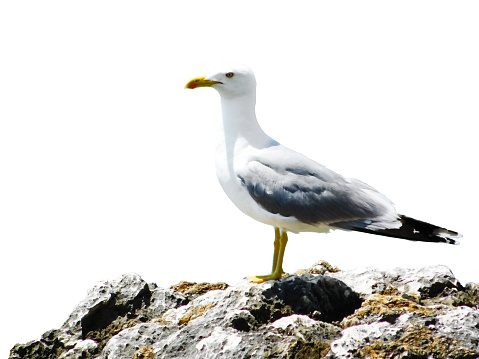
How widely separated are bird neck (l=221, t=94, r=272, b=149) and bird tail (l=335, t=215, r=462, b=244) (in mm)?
1540

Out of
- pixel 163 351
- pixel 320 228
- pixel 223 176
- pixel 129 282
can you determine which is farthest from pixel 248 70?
pixel 163 351

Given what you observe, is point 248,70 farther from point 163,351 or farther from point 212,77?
point 163,351

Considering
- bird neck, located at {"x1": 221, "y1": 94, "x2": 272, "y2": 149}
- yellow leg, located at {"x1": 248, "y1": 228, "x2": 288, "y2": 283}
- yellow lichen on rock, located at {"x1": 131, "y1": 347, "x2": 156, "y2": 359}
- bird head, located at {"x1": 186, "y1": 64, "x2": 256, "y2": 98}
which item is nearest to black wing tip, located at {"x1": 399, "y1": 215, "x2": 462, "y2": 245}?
yellow leg, located at {"x1": 248, "y1": 228, "x2": 288, "y2": 283}

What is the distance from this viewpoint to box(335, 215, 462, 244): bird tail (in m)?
9.12

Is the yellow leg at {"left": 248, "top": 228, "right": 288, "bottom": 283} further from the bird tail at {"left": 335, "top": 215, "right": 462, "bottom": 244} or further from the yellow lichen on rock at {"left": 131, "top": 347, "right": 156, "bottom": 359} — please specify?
the yellow lichen on rock at {"left": 131, "top": 347, "right": 156, "bottom": 359}

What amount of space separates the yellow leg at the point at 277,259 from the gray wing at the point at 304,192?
503mm

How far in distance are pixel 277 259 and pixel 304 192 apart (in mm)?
909

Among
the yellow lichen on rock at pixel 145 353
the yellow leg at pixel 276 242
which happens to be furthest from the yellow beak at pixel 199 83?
the yellow lichen on rock at pixel 145 353

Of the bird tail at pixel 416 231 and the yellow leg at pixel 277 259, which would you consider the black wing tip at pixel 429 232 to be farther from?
the yellow leg at pixel 277 259

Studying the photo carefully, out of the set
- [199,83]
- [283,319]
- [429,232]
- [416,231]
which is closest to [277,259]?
[283,319]

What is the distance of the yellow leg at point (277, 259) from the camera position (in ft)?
30.7

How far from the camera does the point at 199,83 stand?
996 cm

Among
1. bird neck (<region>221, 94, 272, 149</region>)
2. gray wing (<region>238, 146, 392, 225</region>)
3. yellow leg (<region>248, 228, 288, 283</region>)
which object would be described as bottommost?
yellow leg (<region>248, 228, 288, 283</region>)

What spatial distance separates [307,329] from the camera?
26.8 feet
